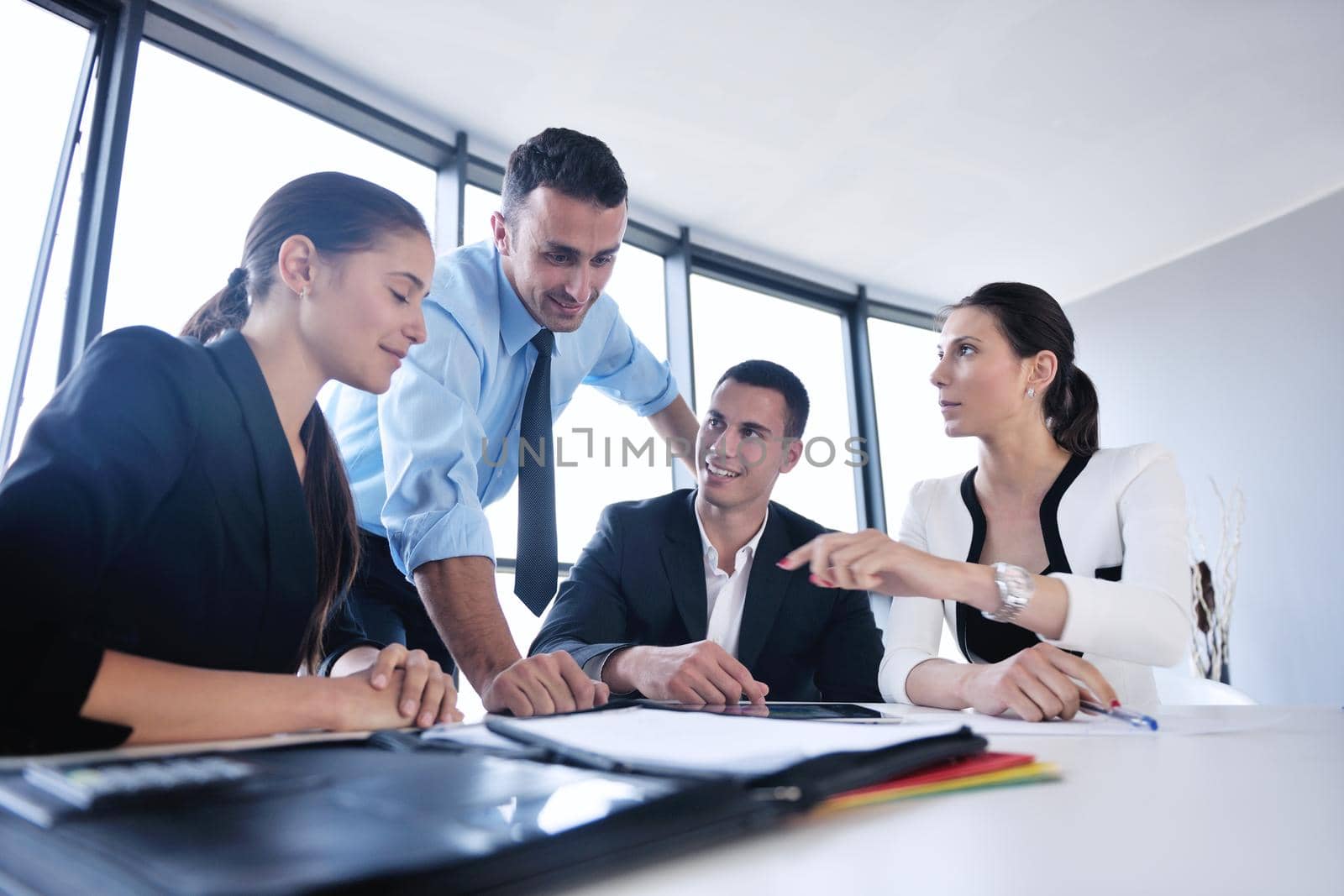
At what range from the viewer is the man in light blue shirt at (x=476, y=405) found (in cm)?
146

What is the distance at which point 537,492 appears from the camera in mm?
1965

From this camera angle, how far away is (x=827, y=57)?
376 cm

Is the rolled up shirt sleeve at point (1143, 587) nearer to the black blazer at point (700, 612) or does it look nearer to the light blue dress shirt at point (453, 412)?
the black blazer at point (700, 612)

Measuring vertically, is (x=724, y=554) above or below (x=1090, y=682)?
above

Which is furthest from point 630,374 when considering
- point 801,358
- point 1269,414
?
point 1269,414

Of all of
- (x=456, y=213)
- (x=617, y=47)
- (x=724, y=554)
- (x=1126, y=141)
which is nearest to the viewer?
(x=724, y=554)

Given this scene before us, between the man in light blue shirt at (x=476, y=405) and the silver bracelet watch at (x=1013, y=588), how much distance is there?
2.13 ft

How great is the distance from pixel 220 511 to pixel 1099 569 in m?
1.50

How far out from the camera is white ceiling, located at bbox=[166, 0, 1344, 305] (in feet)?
11.6

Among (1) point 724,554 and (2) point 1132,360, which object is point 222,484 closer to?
(1) point 724,554

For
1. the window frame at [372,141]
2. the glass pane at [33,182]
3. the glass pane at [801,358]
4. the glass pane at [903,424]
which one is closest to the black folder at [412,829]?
the glass pane at [33,182]

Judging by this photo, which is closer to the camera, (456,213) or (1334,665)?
(456,213)

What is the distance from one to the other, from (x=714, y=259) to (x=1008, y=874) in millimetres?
5148

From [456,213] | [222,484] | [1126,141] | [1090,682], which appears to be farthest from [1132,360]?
[222,484]
